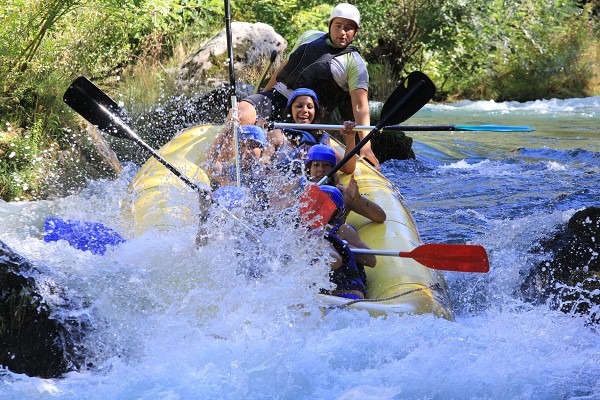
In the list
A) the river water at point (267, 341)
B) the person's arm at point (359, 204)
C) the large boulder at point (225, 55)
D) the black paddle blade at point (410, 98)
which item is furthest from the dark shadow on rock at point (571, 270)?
the large boulder at point (225, 55)

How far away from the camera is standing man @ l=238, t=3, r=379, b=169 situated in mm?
5594

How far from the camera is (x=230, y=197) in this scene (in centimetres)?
385

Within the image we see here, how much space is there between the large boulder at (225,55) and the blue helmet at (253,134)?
462 cm

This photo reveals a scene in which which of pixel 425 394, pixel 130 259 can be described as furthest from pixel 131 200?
pixel 425 394

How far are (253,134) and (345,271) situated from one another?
1.16m

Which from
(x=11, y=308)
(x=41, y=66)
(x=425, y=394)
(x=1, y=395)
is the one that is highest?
(x=41, y=66)

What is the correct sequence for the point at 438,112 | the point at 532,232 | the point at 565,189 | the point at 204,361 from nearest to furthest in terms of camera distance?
the point at 204,361 < the point at 532,232 < the point at 565,189 < the point at 438,112

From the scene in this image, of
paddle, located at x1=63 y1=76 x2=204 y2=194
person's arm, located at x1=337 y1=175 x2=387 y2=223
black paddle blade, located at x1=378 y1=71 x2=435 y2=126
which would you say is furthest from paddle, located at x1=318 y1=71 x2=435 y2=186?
paddle, located at x1=63 y1=76 x2=204 y2=194

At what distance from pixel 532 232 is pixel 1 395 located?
336 centimetres

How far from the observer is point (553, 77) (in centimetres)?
1741

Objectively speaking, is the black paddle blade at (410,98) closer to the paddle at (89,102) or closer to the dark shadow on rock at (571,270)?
the dark shadow on rock at (571,270)

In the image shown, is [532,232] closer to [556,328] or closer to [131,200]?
[556,328]

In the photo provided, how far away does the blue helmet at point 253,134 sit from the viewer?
463 centimetres

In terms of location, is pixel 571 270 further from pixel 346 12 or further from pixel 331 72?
pixel 346 12
